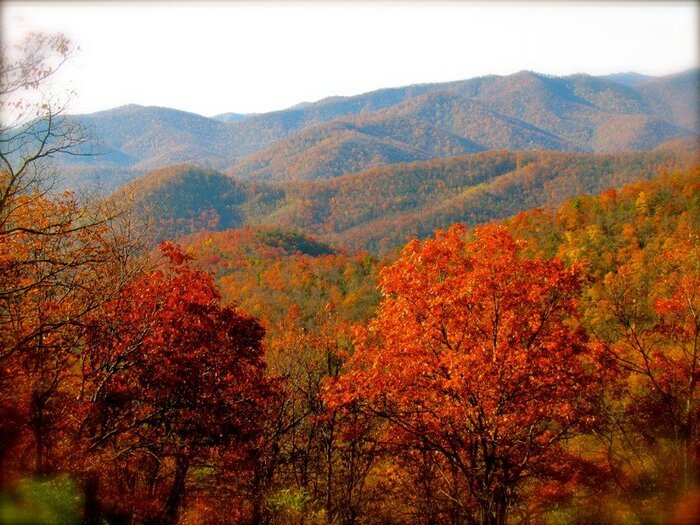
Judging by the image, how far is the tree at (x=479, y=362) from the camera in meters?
10.7

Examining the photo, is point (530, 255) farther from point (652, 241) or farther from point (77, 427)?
point (77, 427)

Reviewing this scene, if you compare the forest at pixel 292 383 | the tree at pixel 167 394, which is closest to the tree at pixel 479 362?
the forest at pixel 292 383

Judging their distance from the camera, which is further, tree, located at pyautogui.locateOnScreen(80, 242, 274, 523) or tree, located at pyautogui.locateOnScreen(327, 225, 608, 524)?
tree, located at pyautogui.locateOnScreen(80, 242, 274, 523)

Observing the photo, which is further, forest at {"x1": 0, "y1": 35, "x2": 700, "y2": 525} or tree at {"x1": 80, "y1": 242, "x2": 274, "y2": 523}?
tree at {"x1": 80, "y1": 242, "x2": 274, "y2": 523}

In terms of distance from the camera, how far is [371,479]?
2159 cm

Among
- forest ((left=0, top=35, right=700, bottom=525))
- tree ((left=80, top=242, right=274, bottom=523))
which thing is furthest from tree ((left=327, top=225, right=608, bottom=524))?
tree ((left=80, top=242, right=274, bottom=523))

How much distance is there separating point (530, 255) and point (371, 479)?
50269 millimetres

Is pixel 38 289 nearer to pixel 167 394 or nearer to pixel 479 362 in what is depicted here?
pixel 167 394

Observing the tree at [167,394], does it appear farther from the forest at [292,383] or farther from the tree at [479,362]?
the tree at [479,362]

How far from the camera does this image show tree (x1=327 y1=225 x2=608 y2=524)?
10.7 metres

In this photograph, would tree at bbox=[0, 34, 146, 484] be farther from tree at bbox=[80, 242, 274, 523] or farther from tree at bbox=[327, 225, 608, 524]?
tree at bbox=[327, 225, 608, 524]

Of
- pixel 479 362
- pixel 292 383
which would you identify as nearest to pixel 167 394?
pixel 292 383

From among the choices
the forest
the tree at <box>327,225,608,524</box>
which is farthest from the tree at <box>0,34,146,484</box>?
the tree at <box>327,225,608,524</box>

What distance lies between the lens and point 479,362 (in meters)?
10.9
